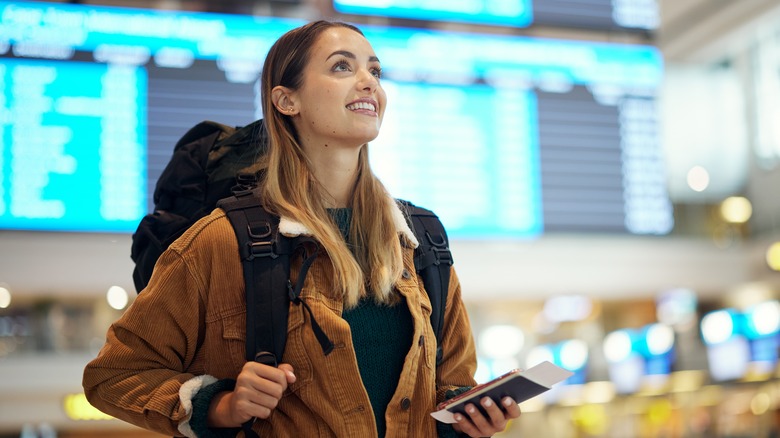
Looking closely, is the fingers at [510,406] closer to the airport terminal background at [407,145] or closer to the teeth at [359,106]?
the teeth at [359,106]

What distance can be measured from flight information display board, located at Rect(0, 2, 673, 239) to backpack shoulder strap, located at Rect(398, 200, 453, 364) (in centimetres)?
314

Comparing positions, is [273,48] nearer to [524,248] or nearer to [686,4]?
[524,248]

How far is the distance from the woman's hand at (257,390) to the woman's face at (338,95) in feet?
1.82

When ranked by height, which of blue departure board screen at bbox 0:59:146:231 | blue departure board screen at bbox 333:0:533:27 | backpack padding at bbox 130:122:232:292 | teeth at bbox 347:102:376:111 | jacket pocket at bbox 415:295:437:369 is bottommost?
jacket pocket at bbox 415:295:437:369

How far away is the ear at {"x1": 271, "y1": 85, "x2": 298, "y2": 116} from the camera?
2055 mm

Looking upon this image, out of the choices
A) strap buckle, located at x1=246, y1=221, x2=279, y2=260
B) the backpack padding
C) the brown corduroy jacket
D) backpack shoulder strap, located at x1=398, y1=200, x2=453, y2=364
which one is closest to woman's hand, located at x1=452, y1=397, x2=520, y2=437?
the brown corduroy jacket

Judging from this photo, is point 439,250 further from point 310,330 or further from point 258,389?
point 258,389

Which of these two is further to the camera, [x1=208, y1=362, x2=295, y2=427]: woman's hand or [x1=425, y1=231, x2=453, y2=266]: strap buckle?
[x1=425, y1=231, x2=453, y2=266]: strap buckle

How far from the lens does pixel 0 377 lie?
284 inches

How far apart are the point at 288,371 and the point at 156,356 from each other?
0.30m

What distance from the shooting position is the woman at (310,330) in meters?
1.74

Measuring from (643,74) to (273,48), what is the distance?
4316mm

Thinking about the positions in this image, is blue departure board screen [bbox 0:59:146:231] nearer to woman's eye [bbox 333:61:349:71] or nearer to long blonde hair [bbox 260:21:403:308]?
long blonde hair [bbox 260:21:403:308]

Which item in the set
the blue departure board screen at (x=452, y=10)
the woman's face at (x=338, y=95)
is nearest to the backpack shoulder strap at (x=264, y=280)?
the woman's face at (x=338, y=95)
